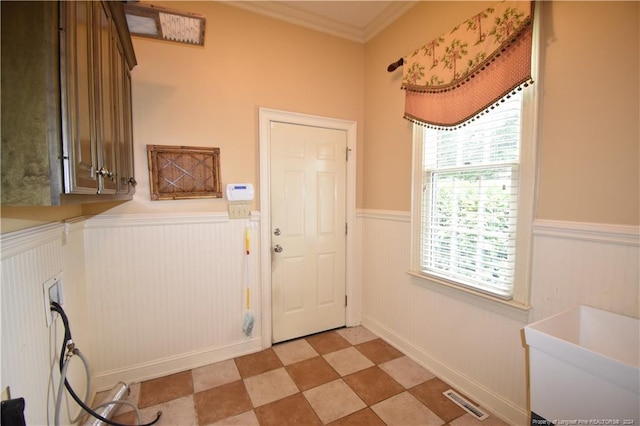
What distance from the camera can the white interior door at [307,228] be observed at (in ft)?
8.50

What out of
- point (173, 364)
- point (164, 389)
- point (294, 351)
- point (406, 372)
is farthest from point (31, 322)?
point (406, 372)

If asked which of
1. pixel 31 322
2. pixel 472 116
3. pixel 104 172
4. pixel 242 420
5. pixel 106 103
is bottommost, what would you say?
pixel 242 420

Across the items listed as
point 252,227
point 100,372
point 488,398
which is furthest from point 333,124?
point 100,372

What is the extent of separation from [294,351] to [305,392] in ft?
1.74

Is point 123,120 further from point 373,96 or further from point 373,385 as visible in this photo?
point 373,385

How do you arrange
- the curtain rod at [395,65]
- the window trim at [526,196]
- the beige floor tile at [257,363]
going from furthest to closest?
1. the curtain rod at [395,65]
2. the beige floor tile at [257,363]
3. the window trim at [526,196]

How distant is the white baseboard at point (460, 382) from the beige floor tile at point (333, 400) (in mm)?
662

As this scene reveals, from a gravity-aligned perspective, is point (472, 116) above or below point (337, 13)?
below

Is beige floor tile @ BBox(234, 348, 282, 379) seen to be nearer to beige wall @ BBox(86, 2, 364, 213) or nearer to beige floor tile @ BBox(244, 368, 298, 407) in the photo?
beige floor tile @ BBox(244, 368, 298, 407)

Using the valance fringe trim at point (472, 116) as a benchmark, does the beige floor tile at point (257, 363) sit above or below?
below

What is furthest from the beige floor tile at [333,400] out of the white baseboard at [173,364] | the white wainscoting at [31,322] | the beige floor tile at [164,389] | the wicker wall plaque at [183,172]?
the wicker wall plaque at [183,172]

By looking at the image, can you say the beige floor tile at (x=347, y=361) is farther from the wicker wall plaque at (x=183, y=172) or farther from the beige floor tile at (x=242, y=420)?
the wicker wall plaque at (x=183, y=172)

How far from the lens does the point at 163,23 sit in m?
1.57

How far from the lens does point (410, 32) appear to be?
2.38 meters
